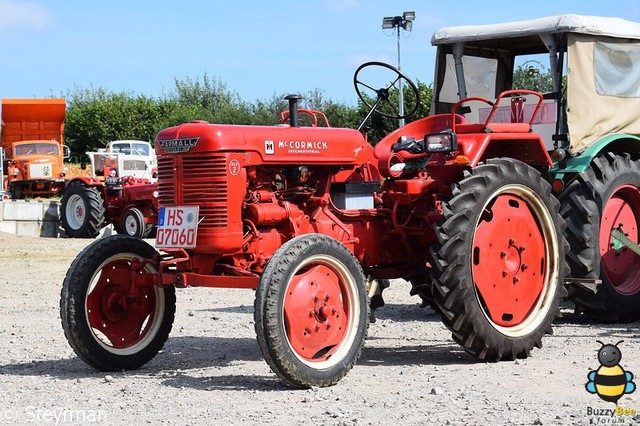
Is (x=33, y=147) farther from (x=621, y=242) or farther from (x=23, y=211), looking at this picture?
(x=621, y=242)

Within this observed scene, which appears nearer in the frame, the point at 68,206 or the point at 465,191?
the point at 465,191

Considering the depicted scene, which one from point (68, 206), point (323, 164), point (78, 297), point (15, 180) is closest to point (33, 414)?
point (78, 297)

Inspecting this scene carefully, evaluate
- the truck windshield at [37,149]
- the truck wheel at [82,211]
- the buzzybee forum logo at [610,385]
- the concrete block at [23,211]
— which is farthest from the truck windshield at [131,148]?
the buzzybee forum logo at [610,385]

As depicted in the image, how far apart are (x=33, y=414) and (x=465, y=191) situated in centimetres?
313

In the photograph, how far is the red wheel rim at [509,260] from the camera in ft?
23.4

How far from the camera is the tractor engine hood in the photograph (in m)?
6.67

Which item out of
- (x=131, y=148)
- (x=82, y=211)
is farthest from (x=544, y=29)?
(x=131, y=148)

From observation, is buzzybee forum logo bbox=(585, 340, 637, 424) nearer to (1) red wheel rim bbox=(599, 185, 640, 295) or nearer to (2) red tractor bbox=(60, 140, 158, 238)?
(1) red wheel rim bbox=(599, 185, 640, 295)

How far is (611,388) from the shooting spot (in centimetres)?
593

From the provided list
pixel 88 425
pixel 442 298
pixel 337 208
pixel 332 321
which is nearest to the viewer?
pixel 88 425

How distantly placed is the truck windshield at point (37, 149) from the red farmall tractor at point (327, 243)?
900 inches

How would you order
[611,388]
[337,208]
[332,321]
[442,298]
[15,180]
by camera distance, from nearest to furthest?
1. [611,388]
2. [332,321]
3. [442,298]
4. [337,208]
5. [15,180]

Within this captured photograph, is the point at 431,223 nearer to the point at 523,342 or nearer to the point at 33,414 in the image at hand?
the point at 523,342

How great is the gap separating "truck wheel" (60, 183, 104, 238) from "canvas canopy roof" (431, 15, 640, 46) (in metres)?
12.6
